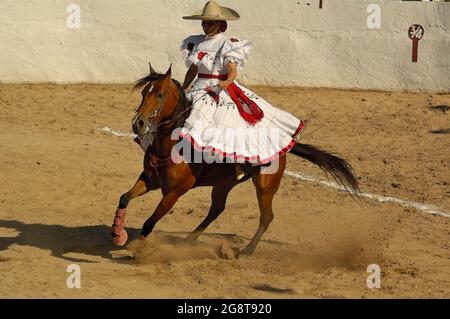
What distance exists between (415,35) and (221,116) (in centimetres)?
741

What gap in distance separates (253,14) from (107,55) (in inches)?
98.4

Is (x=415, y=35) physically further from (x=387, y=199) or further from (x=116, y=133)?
(x=116, y=133)

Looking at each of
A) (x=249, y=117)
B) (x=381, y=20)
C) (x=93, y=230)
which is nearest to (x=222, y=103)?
(x=249, y=117)

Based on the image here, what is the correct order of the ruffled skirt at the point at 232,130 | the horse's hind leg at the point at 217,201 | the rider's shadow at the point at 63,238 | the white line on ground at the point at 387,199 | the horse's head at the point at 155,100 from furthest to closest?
the white line on ground at the point at 387,199, the horse's hind leg at the point at 217,201, the rider's shadow at the point at 63,238, the ruffled skirt at the point at 232,130, the horse's head at the point at 155,100

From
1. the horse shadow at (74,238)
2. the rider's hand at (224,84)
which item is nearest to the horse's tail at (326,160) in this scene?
the horse shadow at (74,238)

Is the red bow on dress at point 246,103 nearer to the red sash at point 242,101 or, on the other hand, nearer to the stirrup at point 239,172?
the red sash at point 242,101

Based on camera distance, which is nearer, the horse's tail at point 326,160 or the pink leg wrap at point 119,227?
the pink leg wrap at point 119,227

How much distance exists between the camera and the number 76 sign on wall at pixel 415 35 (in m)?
15.3

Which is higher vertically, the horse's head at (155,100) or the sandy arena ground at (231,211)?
the horse's head at (155,100)

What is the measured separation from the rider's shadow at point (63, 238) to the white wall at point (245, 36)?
639cm

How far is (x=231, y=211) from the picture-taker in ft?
35.6

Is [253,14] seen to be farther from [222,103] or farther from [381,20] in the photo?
[222,103]

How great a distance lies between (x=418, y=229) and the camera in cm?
1025

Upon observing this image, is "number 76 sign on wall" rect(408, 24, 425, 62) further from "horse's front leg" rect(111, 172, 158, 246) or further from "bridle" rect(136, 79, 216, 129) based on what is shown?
"horse's front leg" rect(111, 172, 158, 246)
